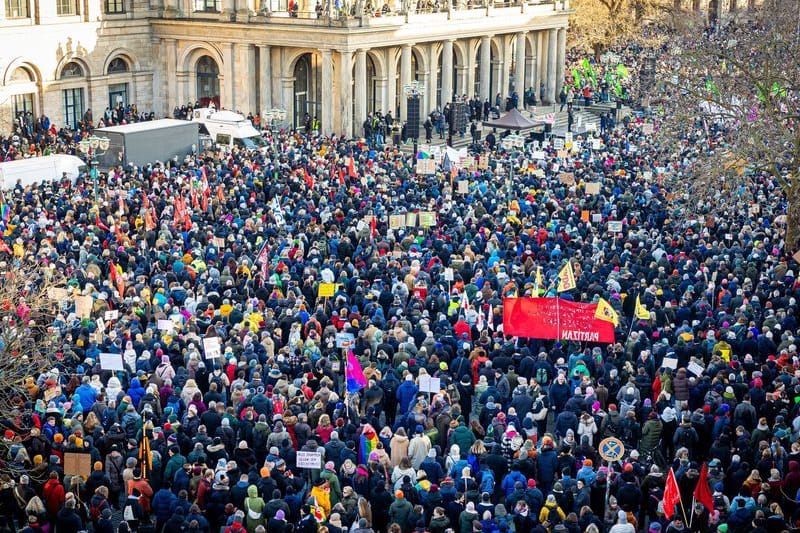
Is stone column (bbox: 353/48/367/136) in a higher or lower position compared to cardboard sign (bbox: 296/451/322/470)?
higher

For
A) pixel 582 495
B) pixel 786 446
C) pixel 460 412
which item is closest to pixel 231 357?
pixel 460 412

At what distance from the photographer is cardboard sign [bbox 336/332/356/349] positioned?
71.1 ft

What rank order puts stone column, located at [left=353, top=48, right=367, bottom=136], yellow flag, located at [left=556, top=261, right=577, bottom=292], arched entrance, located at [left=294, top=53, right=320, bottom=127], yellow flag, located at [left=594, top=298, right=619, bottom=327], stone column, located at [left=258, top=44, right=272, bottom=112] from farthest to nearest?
arched entrance, located at [left=294, top=53, right=320, bottom=127] → stone column, located at [left=258, top=44, right=272, bottom=112] → stone column, located at [left=353, top=48, right=367, bottom=136] → yellow flag, located at [left=556, top=261, right=577, bottom=292] → yellow flag, located at [left=594, top=298, right=619, bottom=327]

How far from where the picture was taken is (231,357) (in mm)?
20719

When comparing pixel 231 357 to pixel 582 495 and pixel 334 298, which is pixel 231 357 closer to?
pixel 334 298

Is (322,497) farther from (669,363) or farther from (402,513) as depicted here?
(669,363)

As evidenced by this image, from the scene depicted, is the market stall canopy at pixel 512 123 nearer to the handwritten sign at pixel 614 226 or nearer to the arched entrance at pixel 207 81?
the handwritten sign at pixel 614 226

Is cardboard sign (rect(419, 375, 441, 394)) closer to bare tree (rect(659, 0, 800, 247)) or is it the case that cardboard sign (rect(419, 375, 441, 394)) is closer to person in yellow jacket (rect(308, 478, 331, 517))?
person in yellow jacket (rect(308, 478, 331, 517))

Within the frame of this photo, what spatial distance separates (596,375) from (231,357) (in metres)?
6.50

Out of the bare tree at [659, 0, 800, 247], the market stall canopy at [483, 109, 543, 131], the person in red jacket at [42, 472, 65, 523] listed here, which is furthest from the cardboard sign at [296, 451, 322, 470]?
the market stall canopy at [483, 109, 543, 131]

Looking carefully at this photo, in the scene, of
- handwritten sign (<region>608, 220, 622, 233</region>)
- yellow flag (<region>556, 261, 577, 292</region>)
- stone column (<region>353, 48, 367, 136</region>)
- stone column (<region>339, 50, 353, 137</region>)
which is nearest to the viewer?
yellow flag (<region>556, 261, 577, 292</region>)

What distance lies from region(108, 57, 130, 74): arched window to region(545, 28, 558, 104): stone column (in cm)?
2361

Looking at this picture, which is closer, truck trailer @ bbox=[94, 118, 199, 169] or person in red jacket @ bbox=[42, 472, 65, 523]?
person in red jacket @ bbox=[42, 472, 65, 523]

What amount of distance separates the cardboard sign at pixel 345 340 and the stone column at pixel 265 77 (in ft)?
102
